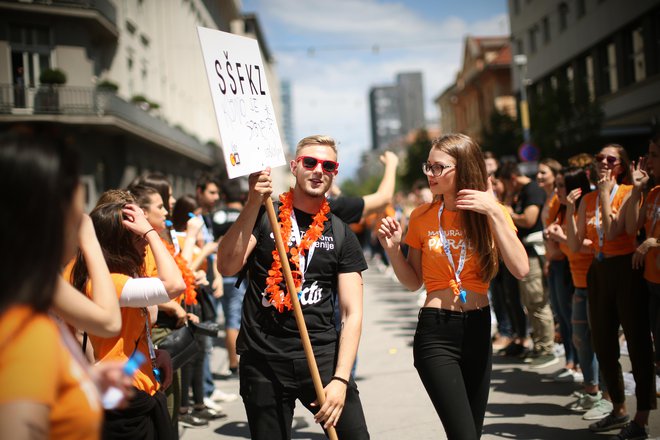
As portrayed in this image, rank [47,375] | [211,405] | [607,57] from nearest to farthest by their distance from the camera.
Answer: [47,375]
[211,405]
[607,57]

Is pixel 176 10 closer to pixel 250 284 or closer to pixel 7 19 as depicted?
pixel 7 19

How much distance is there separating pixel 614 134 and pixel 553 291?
18481mm

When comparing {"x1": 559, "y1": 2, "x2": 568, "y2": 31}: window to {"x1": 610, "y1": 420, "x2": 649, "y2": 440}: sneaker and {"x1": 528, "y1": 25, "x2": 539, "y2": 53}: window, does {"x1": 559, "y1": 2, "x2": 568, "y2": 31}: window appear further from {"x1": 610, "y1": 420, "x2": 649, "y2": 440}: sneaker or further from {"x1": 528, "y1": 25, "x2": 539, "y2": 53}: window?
{"x1": 610, "y1": 420, "x2": 649, "y2": 440}: sneaker

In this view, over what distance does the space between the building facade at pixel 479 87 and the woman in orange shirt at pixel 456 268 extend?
45.1m

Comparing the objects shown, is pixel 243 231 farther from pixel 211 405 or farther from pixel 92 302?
pixel 211 405

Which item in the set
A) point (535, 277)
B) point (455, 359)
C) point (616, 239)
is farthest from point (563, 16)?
point (455, 359)

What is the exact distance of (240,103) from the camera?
3.38 m

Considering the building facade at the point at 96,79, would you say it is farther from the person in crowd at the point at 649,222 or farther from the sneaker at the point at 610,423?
the sneaker at the point at 610,423

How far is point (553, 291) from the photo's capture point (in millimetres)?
7328

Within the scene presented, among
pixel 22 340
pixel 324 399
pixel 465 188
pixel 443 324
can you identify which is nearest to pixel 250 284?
pixel 324 399

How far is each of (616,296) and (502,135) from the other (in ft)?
111

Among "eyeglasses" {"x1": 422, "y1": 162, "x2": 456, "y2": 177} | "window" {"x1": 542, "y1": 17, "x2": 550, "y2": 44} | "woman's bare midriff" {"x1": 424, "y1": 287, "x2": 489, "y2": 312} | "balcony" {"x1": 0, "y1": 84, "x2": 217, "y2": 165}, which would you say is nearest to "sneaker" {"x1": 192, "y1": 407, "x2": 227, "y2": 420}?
"woman's bare midriff" {"x1": 424, "y1": 287, "x2": 489, "y2": 312}

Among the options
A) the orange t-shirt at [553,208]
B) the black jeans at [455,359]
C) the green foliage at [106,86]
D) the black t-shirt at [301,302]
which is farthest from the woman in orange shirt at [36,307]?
the green foliage at [106,86]

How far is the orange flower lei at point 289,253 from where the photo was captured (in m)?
3.30
